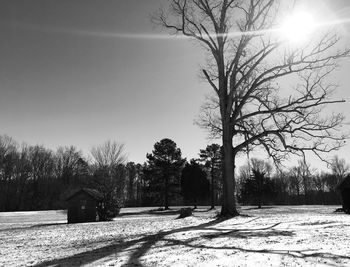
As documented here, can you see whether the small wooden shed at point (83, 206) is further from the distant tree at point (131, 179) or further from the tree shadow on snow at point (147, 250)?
the distant tree at point (131, 179)

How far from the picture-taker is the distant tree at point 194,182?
73562 millimetres

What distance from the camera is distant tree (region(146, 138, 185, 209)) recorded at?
7025 cm

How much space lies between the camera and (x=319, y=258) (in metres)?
7.93

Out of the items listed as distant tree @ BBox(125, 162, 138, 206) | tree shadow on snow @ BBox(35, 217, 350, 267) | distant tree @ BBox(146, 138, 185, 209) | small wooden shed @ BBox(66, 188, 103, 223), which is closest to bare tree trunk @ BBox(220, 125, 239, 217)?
tree shadow on snow @ BBox(35, 217, 350, 267)

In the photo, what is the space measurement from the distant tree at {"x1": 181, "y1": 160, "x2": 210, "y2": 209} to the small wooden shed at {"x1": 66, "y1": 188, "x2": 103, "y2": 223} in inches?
1507

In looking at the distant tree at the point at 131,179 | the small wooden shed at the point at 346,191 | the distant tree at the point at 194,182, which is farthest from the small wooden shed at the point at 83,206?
the distant tree at the point at 131,179

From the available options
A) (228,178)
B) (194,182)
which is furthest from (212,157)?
(228,178)

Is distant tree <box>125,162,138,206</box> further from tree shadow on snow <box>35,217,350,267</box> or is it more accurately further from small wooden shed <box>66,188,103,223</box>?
tree shadow on snow <box>35,217,350,267</box>

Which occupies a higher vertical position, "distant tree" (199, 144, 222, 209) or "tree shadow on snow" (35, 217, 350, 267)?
"distant tree" (199, 144, 222, 209)

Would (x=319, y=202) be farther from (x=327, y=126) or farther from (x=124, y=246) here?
(x=124, y=246)

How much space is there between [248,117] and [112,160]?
136 feet

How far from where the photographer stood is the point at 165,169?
230 ft

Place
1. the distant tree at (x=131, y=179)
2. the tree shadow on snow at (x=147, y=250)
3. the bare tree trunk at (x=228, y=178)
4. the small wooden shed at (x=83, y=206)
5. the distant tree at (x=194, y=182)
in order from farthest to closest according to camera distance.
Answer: the distant tree at (x=131, y=179) < the distant tree at (x=194, y=182) < the small wooden shed at (x=83, y=206) < the bare tree trunk at (x=228, y=178) < the tree shadow on snow at (x=147, y=250)

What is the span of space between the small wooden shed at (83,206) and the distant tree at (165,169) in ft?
109
